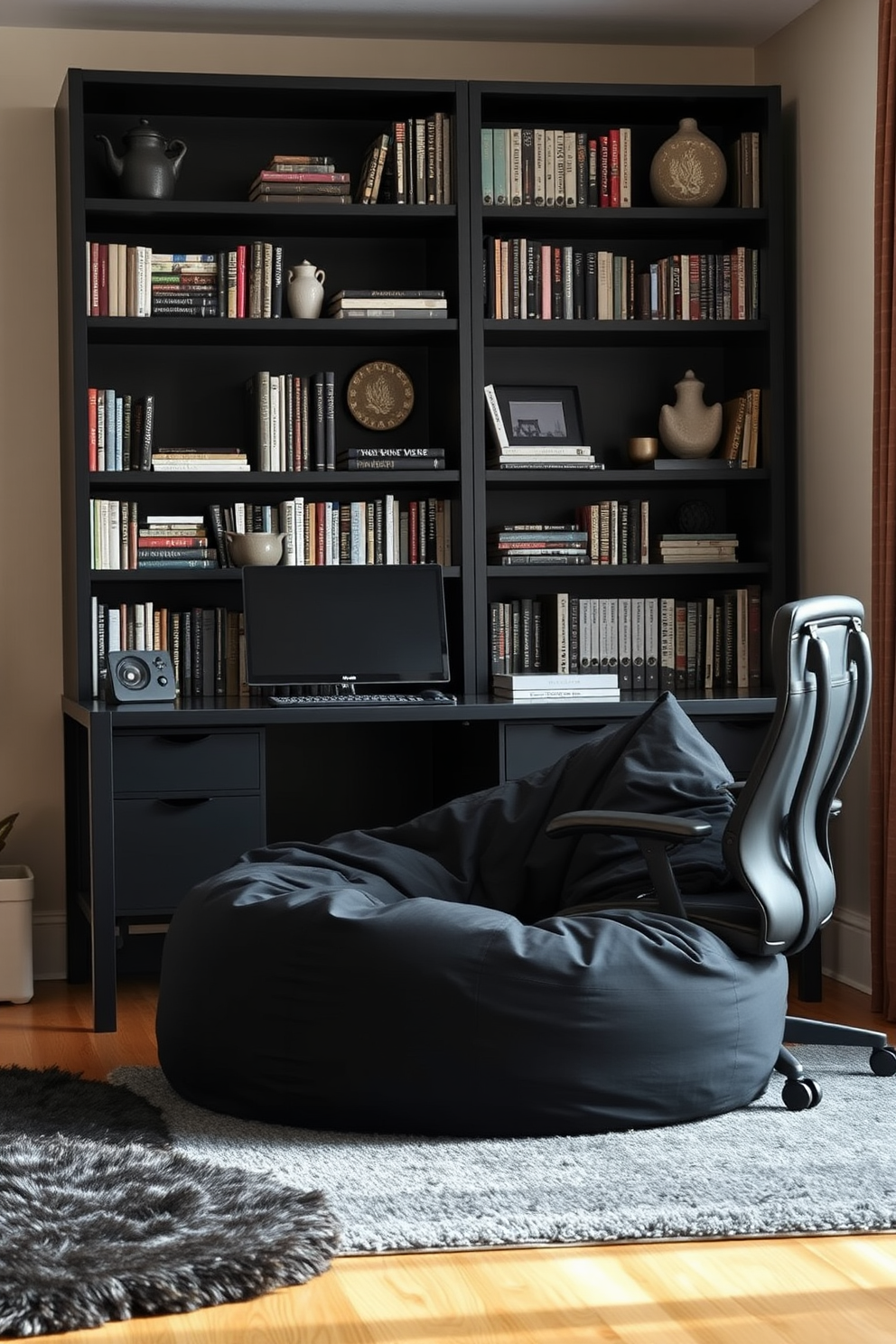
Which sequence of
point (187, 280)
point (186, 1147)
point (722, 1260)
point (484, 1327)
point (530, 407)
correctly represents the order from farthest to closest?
point (530, 407) < point (187, 280) < point (186, 1147) < point (722, 1260) < point (484, 1327)

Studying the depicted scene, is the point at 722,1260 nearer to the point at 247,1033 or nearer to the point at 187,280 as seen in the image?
the point at 247,1033

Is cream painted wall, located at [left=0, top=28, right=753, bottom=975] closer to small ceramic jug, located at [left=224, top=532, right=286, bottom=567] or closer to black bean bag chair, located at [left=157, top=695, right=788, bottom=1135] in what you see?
small ceramic jug, located at [left=224, top=532, right=286, bottom=567]

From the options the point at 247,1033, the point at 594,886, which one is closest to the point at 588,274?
the point at 594,886

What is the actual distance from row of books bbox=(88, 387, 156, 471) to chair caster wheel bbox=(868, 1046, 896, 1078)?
2.46 meters

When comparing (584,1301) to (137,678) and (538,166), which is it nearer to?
(137,678)

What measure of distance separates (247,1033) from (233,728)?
1.23 meters

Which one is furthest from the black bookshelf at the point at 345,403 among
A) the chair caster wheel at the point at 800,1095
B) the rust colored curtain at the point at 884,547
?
the chair caster wheel at the point at 800,1095

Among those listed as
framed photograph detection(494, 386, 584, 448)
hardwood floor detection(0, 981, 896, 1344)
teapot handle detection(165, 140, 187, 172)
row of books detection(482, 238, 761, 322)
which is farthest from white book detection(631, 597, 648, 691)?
hardwood floor detection(0, 981, 896, 1344)

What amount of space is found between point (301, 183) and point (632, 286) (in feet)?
3.26

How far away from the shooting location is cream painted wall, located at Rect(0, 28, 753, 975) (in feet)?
15.1

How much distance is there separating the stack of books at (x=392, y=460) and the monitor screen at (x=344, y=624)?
29 centimetres

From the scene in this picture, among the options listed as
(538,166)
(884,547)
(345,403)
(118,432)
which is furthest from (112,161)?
(884,547)

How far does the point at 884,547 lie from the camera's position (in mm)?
3938

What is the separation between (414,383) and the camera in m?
4.85
